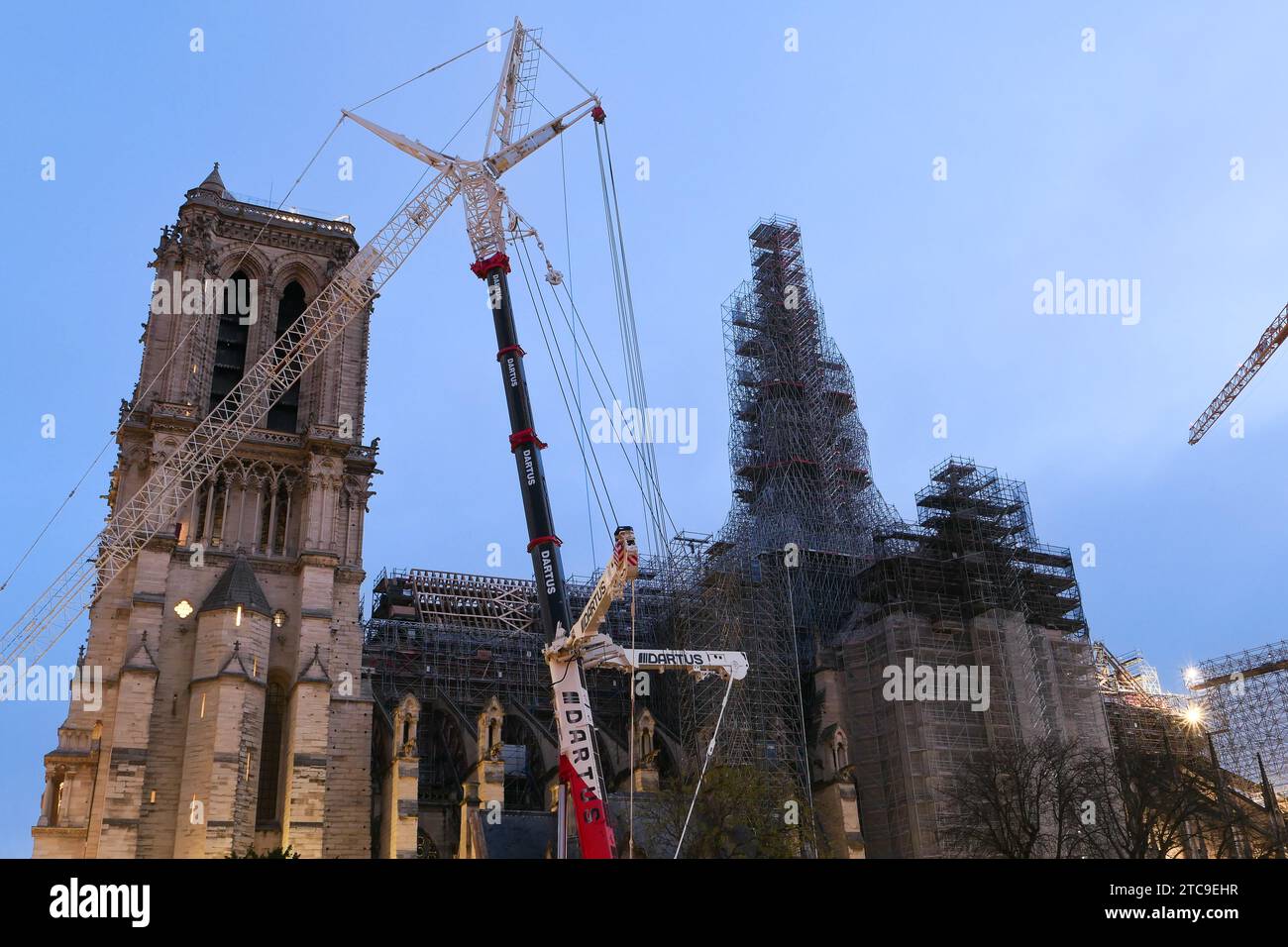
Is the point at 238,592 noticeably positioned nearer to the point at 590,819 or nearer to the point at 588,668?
the point at 588,668

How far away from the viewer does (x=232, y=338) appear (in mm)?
59031

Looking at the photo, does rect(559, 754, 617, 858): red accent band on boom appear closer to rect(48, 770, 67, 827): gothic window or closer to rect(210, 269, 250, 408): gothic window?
rect(48, 770, 67, 827): gothic window

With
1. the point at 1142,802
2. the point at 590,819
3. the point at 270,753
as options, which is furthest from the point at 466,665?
the point at 1142,802

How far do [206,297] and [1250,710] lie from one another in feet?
243

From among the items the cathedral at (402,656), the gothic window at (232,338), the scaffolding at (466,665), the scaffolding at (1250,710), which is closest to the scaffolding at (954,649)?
the cathedral at (402,656)

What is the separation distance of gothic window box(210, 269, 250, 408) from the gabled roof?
1066 cm

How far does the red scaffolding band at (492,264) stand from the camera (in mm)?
42812

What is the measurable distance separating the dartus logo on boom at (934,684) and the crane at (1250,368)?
3030 cm

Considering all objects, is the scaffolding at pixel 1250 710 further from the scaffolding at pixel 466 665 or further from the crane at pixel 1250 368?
the scaffolding at pixel 466 665

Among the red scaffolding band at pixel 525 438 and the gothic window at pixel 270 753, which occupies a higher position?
the red scaffolding band at pixel 525 438

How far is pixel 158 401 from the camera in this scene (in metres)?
53.0
